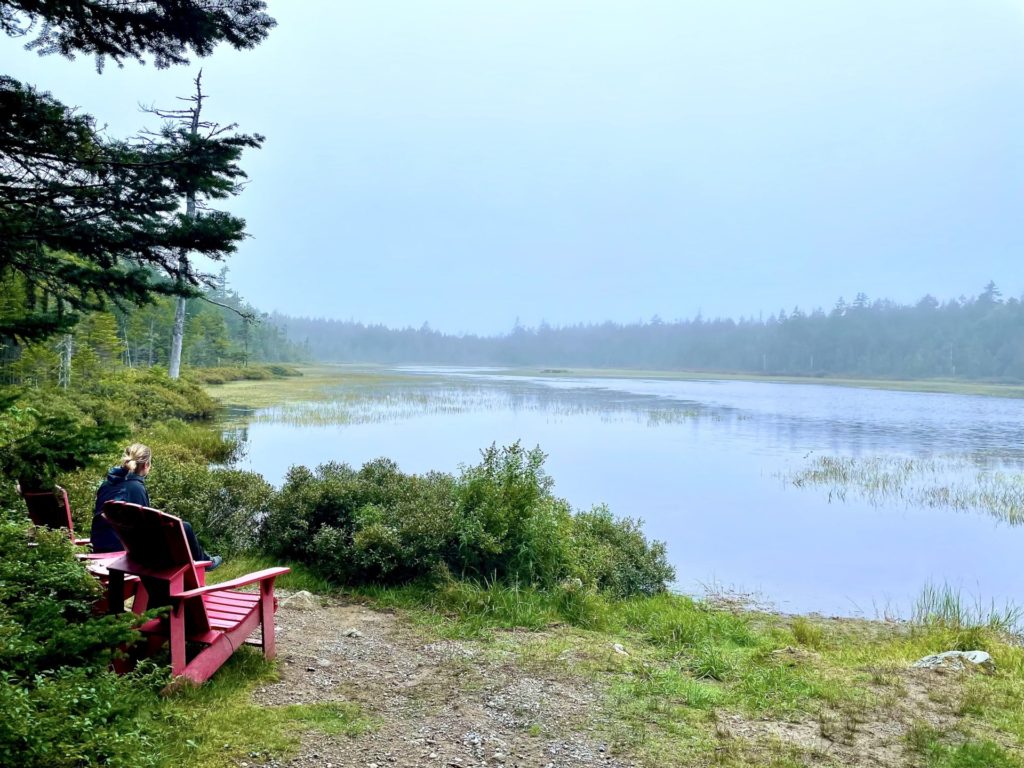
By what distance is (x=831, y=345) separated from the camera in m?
123

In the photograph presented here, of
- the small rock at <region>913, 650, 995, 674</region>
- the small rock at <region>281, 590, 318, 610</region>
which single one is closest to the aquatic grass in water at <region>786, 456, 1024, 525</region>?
the small rock at <region>913, 650, 995, 674</region>

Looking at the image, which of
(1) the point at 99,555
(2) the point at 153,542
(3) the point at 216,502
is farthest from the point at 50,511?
(3) the point at 216,502

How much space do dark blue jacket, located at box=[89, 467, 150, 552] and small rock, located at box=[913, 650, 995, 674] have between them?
20.1 ft

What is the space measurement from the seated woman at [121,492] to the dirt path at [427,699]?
1.12 meters

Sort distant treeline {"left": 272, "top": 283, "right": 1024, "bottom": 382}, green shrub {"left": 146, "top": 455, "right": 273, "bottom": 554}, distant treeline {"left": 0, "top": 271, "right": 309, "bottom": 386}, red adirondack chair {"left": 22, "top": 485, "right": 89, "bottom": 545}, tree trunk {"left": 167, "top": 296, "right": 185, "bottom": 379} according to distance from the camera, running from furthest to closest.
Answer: distant treeline {"left": 272, "top": 283, "right": 1024, "bottom": 382} < tree trunk {"left": 167, "top": 296, "right": 185, "bottom": 379} < distant treeline {"left": 0, "top": 271, "right": 309, "bottom": 386} < green shrub {"left": 146, "top": 455, "right": 273, "bottom": 554} < red adirondack chair {"left": 22, "top": 485, "right": 89, "bottom": 545}

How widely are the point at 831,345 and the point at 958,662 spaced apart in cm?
13124

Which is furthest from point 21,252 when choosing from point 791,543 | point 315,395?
point 315,395

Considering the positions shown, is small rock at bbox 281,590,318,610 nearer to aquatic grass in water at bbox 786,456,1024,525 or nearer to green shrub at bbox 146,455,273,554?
green shrub at bbox 146,455,273,554

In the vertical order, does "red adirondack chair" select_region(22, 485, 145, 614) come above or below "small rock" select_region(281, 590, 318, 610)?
above

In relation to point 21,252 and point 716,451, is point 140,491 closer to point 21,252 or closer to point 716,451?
point 21,252

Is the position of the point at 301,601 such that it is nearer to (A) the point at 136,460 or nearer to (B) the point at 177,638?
(A) the point at 136,460

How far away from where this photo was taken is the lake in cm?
978

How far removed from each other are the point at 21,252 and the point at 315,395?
34.0 metres

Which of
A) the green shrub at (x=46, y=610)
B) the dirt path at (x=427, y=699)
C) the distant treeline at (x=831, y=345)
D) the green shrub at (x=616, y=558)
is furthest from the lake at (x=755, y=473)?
the distant treeline at (x=831, y=345)
